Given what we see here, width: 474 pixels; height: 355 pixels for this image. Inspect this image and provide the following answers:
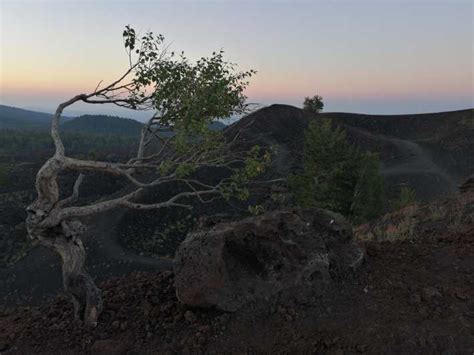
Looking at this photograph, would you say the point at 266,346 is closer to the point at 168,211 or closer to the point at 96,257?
the point at 96,257

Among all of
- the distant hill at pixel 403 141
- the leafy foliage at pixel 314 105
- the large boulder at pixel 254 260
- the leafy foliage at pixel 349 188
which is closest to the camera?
the large boulder at pixel 254 260

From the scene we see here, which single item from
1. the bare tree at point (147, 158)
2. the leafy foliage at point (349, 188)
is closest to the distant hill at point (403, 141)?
the leafy foliage at point (349, 188)

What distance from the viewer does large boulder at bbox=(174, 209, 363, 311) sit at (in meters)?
6.23

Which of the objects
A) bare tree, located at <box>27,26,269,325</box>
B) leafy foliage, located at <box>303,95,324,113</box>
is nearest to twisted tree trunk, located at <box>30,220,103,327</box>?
bare tree, located at <box>27,26,269,325</box>

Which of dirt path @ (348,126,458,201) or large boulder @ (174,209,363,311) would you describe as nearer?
large boulder @ (174,209,363,311)

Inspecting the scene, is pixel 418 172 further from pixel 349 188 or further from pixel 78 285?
pixel 78 285

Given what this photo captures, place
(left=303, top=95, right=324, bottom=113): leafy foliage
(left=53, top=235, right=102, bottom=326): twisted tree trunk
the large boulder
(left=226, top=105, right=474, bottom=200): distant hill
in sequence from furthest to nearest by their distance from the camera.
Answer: (left=303, top=95, right=324, bottom=113): leafy foliage < (left=226, top=105, right=474, bottom=200): distant hill < (left=53, top=235, right=102, bottom=326): twisted tree trunk < the large boulder

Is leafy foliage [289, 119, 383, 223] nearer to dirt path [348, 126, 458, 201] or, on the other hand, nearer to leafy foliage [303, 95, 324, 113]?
dirt path [348, 126, 458, 201]

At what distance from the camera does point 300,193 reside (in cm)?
2577

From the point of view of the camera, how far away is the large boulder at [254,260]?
6230mm

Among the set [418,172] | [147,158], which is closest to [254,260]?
[147,158]

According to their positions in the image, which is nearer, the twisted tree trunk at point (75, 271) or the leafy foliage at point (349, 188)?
the twisted tree trunk at point (75, 271)

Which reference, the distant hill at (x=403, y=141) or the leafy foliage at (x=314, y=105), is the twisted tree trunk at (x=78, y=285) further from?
the leafy foliage at (x=314, y=105)

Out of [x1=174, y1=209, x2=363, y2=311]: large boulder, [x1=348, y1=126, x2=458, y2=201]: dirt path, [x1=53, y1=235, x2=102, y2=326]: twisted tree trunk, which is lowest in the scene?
[x1=348, y1=126, x2=458, y2=201]: dirt path
